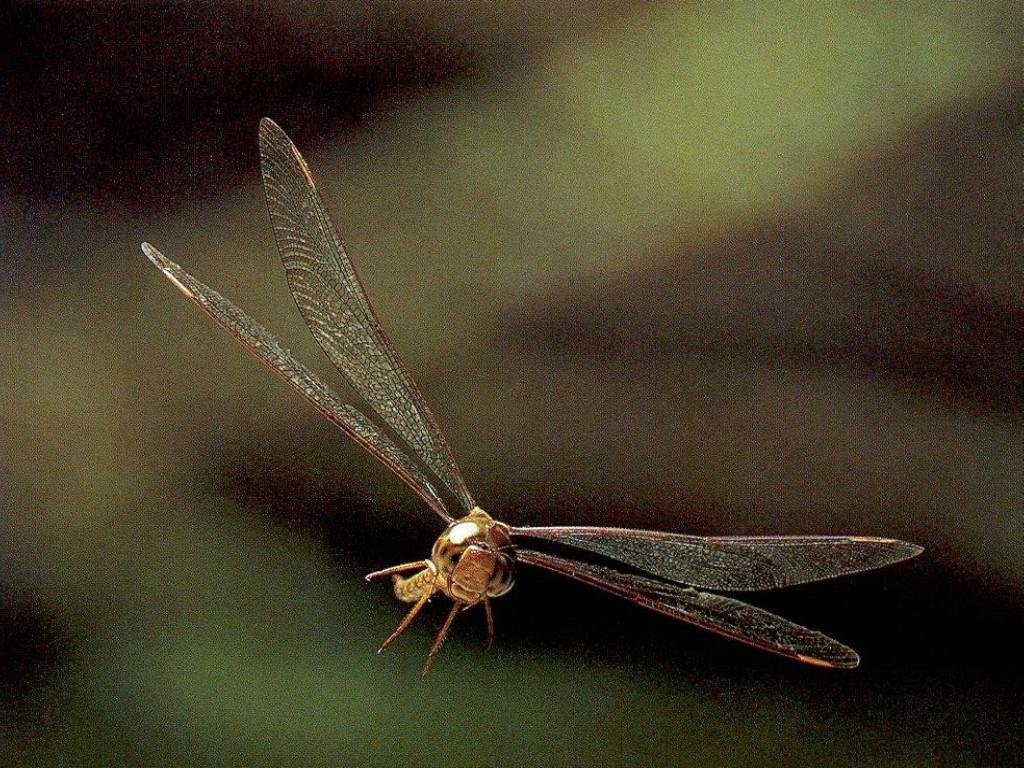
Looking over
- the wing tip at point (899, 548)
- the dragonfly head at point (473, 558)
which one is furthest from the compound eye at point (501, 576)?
the wing tip at point (899, 548)

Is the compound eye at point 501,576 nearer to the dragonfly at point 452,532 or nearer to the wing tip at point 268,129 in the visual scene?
the dragonfly at point 452,532

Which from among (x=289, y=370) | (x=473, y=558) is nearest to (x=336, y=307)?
(x=289, y=370)

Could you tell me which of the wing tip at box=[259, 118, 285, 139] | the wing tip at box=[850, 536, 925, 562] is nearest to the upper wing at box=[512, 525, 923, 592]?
the wing tip at box=[850, 536, 925, 562]

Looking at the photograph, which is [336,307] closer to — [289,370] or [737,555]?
[289,370]

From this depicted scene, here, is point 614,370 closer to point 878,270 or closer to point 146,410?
point 878,270

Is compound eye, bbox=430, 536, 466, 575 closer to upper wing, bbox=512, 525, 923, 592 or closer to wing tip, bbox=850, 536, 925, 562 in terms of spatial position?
upper wing, bbox=512, 525, 923, 592

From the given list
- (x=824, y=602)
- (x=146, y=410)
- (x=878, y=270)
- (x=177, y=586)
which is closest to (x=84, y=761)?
(x=177, y=586)
